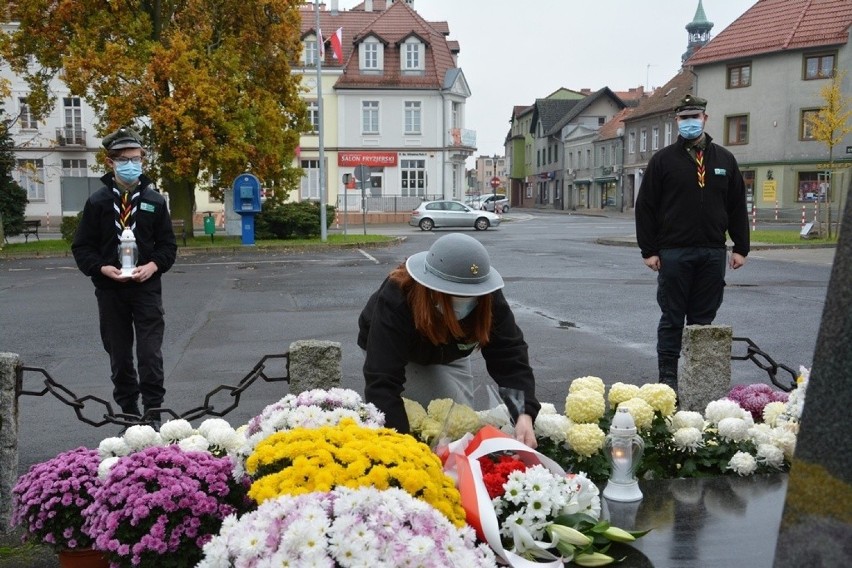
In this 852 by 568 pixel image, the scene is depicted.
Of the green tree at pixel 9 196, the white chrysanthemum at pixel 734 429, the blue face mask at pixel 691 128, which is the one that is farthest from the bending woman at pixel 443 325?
the green tree at pixel 9 196

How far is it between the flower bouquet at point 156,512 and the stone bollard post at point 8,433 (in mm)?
1259

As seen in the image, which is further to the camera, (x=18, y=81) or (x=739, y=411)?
(x=18, y=81)

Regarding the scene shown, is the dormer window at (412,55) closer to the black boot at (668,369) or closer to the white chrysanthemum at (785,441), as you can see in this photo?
the black boot at (668,369)

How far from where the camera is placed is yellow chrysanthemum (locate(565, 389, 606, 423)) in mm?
4340

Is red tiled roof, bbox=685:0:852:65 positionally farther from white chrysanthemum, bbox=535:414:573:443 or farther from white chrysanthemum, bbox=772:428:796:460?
white chrysanthemum, bbox=535:414:573:443

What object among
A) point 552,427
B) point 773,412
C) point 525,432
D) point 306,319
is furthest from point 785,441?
point 306,319

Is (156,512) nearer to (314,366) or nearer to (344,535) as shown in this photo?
(344,535)

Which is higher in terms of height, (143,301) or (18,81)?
(18,81)

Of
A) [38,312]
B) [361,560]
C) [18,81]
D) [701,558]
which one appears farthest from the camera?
[18,81]

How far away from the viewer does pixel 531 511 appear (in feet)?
10.2

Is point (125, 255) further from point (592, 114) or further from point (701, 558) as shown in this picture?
point (592, 114)

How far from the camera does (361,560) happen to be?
2340mm

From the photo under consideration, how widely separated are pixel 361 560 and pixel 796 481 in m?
1.32

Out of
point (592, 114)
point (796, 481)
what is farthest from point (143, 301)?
point (592, 114)
